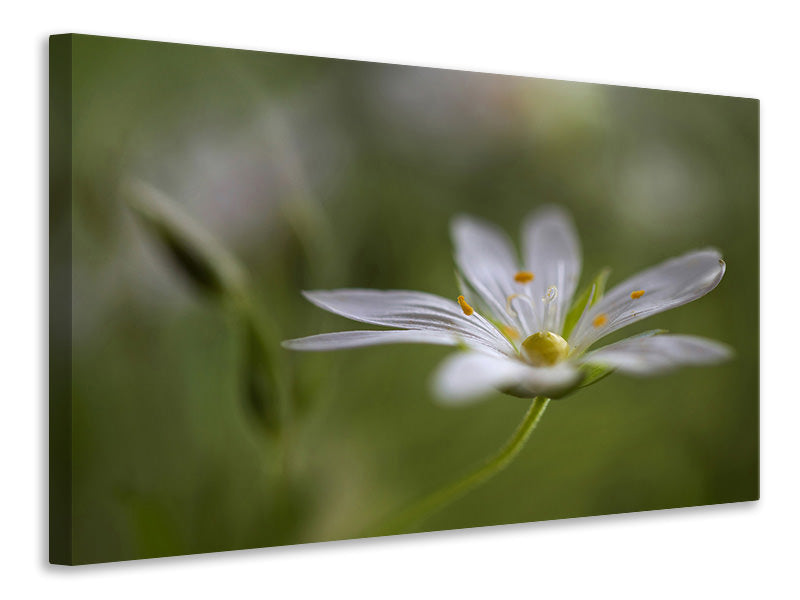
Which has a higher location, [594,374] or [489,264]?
[489,264]

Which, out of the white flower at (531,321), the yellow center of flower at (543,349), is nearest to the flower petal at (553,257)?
the white flower at (531,321)

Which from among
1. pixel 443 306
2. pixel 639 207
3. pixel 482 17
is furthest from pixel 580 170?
pixel 443 306

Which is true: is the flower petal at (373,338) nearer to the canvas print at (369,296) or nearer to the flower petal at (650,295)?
the canvas print at (369,296)

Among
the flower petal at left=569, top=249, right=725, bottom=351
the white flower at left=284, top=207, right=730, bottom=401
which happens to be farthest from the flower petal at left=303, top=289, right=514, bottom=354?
the flower petal at left=569, top=249, right=725, bottom=351

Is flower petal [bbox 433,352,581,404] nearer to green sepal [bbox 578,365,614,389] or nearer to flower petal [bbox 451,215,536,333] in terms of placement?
green sepal [bbox 578,365,614,389]

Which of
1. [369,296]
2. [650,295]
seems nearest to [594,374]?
[650,295]

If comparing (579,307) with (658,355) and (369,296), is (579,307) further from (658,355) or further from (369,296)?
(369,296)

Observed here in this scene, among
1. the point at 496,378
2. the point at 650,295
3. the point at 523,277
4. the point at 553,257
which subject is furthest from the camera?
the point at 553,257

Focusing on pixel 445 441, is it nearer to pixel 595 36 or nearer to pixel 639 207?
pixel 639 207
